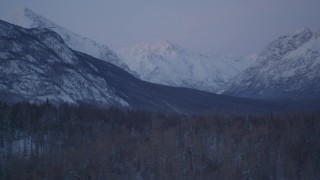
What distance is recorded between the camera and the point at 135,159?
135 m

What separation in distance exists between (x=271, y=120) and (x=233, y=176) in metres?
67.7

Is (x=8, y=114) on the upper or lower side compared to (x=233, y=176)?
upper

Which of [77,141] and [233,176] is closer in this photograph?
[233,176]

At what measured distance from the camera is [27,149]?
13688cm

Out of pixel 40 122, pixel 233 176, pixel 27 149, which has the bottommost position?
pixel 233 176

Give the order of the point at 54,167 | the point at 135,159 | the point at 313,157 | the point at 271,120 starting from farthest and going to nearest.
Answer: the point at 271,120, the point at 313,157, the point at 135,159, the point at 54,167

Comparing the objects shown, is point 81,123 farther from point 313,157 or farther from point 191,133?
point 313,157

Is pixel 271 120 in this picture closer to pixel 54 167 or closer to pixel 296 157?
pixel 296 157

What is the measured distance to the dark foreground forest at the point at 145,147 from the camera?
123500mm

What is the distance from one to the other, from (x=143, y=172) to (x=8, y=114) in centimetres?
4802

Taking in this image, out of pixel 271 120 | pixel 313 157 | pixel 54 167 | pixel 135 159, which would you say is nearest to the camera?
pixel 54 167

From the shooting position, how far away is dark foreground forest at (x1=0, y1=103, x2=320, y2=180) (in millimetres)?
123500

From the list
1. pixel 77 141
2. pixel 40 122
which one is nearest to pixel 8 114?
pixel 40 122

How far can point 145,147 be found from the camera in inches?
5630
